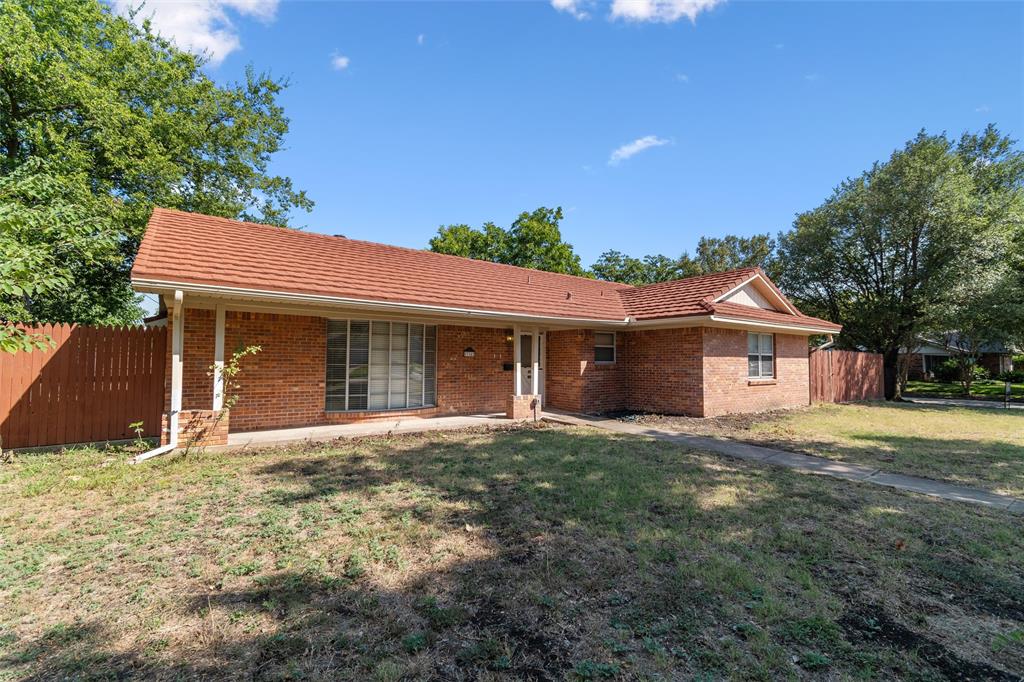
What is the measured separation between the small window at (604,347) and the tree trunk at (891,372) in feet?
52.8

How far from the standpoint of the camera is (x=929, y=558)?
3885 mm

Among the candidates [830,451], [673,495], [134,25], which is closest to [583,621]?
[673,495]

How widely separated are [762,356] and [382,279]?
1206 cm

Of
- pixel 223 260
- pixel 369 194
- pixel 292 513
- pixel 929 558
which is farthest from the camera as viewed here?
pixel 369 194

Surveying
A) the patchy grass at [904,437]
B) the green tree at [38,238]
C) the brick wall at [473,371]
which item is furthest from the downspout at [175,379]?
the patchy grass at [904,437]

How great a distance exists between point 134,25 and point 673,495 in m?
23.8

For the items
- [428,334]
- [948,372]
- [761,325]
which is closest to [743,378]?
[761,325]

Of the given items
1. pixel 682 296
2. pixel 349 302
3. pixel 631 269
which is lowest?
pixel 349 302

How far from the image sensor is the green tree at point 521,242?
31.8 m

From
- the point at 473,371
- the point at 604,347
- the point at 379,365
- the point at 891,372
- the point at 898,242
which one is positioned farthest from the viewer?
the point at 891,372

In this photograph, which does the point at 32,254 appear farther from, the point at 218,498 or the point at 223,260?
the point at 218,498

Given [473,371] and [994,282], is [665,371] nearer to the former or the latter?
[473,371]

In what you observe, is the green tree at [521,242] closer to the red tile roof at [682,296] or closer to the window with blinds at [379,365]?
the red tile roof at [682,296]

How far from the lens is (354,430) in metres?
9.13
